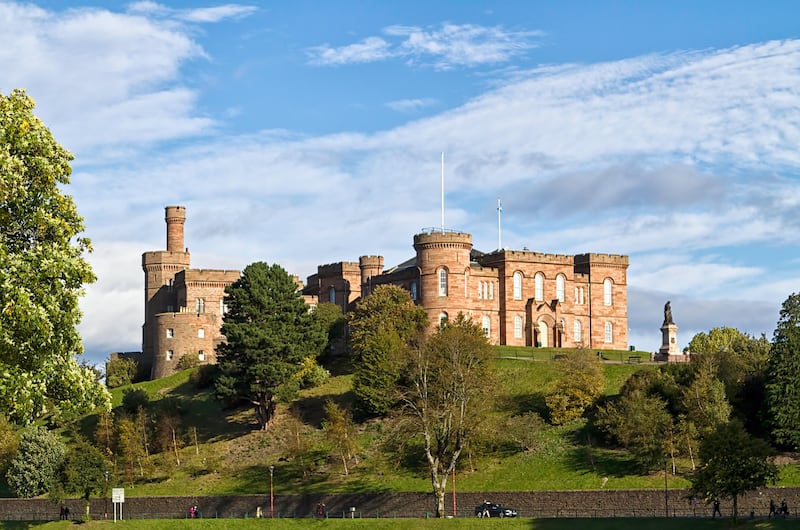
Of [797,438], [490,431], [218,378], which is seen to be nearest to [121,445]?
[218,378]

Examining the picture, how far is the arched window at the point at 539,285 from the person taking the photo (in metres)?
102

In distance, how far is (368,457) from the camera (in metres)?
78.2

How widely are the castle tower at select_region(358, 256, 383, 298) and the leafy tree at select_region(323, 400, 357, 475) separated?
2892cm

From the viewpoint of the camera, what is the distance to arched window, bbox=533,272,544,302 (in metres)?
102

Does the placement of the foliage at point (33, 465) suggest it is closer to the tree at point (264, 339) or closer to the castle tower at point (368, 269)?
the tree at point (264, 339)

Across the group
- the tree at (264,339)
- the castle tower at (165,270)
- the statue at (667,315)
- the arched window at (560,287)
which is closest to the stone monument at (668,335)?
the statue at (667,315)

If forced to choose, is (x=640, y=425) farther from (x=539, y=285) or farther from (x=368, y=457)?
(x=539, y=285)

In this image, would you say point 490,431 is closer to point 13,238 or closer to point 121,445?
point 121,445

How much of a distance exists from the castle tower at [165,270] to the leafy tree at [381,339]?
2155cm

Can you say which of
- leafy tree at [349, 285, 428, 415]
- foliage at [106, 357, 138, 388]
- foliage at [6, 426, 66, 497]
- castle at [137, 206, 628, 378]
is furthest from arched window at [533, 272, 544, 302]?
foliage at [6, 426, 66, 497]

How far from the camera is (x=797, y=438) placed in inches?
2677

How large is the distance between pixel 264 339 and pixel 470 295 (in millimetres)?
18614

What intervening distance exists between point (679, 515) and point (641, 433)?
9.48 metres

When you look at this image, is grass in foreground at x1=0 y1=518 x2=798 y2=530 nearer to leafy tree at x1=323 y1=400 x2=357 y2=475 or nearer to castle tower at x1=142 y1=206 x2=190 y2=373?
leafy tree at x1=323 y1=400 x2=357 y2=475
